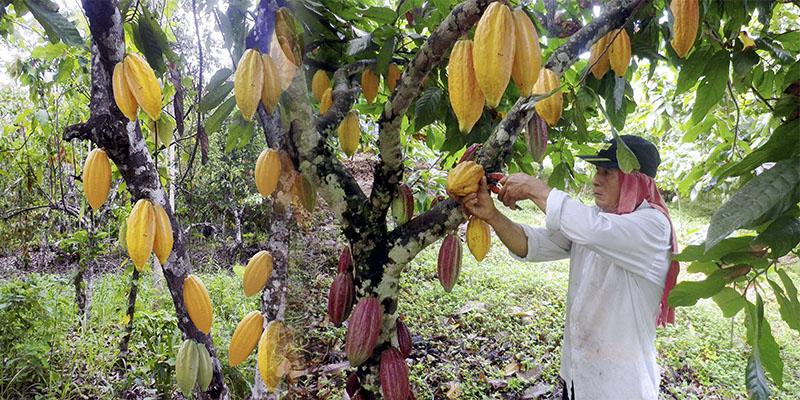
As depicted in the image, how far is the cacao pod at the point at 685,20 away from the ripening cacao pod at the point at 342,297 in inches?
27.3

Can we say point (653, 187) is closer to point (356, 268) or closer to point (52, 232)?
point (356, 268)

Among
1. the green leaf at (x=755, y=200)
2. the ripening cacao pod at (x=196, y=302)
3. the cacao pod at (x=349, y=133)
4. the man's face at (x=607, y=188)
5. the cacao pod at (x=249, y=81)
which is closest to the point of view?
the green leaf at (x=755, y=200)

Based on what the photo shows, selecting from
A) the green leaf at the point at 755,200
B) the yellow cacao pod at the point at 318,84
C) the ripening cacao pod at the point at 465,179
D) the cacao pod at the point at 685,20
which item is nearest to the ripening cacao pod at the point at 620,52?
the cacao pod at the point at 685,20

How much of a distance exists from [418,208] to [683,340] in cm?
266

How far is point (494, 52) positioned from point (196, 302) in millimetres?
748

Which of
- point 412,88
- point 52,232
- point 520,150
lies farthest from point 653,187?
point 52,232

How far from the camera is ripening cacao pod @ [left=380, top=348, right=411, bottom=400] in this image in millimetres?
786

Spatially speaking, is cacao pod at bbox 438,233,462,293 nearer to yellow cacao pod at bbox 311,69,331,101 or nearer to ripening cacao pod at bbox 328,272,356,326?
ripening cacao pod at bbox 328,272,356,326

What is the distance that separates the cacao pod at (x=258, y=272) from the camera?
2.88 ft

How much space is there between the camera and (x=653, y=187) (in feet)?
5.11

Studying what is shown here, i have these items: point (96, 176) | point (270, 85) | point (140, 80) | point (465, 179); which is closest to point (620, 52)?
point (465, 179)

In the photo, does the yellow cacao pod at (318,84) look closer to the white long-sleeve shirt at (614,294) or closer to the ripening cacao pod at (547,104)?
the ripening cacao pod at (547,104)

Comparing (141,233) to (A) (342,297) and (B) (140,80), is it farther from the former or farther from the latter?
(A) (342,297)

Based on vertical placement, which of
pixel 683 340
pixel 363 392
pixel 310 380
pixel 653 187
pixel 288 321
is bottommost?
pixel 683 340
